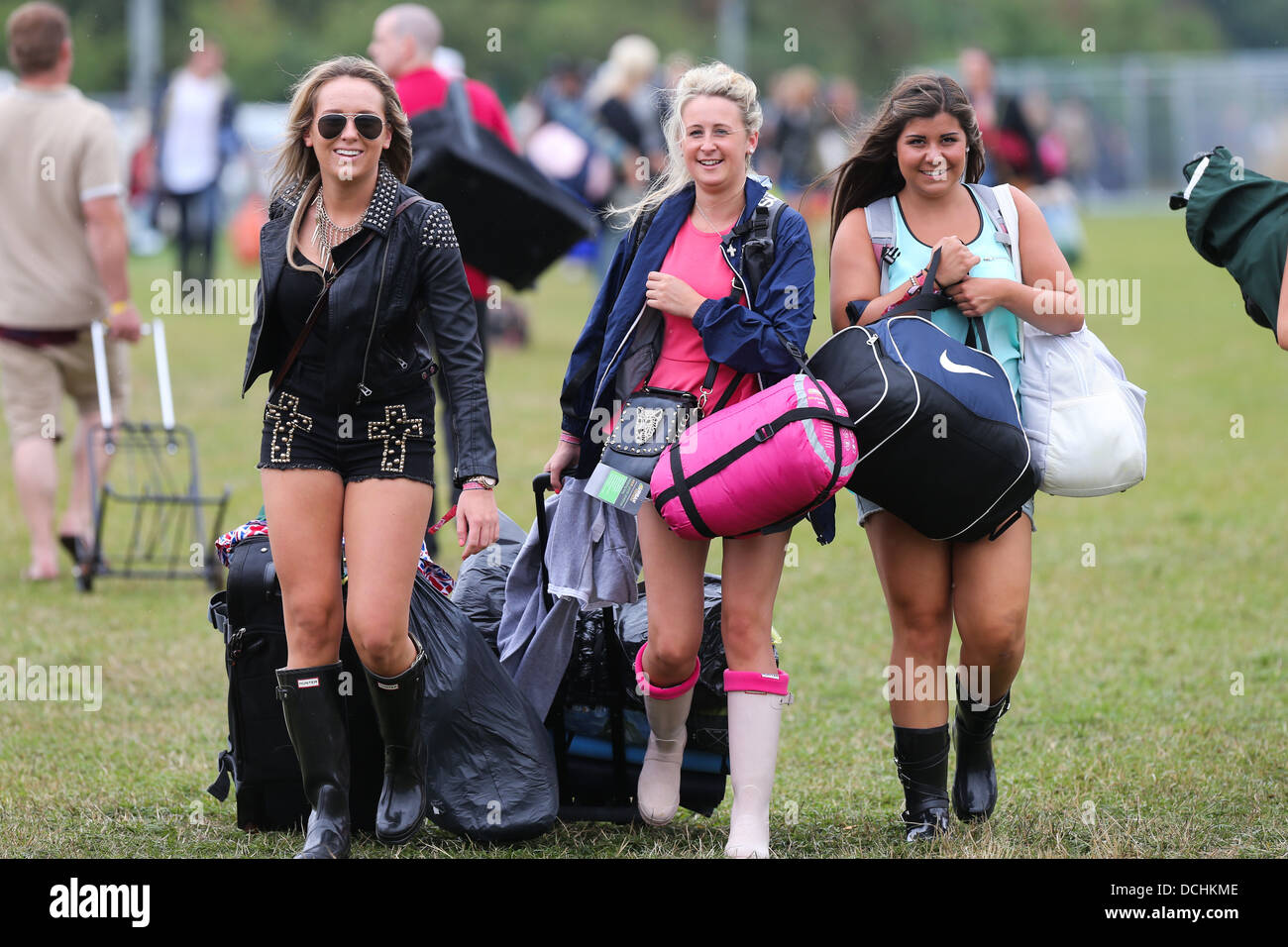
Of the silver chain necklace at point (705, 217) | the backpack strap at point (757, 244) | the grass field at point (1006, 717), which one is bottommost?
the grass field at point (1006, 717)

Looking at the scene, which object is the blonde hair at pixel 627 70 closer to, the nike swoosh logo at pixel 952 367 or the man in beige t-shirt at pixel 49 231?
the man in beige t-shirt at pixel 49 231

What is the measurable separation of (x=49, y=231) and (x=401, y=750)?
423 cm

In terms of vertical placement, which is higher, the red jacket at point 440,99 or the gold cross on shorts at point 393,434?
the red jacket at point 440,99

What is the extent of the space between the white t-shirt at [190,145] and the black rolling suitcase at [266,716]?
37.6 feet

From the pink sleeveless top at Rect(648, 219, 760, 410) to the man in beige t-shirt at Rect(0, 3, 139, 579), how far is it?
12.7 ft

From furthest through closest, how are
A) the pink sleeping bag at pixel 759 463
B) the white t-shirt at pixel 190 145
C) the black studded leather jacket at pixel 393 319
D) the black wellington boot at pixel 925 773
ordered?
1. the white t-shirt at pixel 190 145
2. the black wellington boot at pixel 925 773
3. the black studded leather jacket at pixel 393 319
4. the pink sleeping bag at pixel 759 463

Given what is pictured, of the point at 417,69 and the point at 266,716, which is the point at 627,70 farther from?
the point at 266,716

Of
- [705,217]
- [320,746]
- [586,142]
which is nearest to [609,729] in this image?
[320,746]

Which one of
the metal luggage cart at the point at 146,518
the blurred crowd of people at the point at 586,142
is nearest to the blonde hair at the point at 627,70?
the blurred crowd of people at the point at 586,142

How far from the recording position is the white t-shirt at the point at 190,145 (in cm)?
1499

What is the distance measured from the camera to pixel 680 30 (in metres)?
52.2

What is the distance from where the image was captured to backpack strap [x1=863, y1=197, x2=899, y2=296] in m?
4.27

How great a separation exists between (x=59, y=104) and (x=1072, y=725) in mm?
5064

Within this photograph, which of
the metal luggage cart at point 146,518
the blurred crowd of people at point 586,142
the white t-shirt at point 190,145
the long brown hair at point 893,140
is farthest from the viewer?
the white t-shirt at point 190,145
